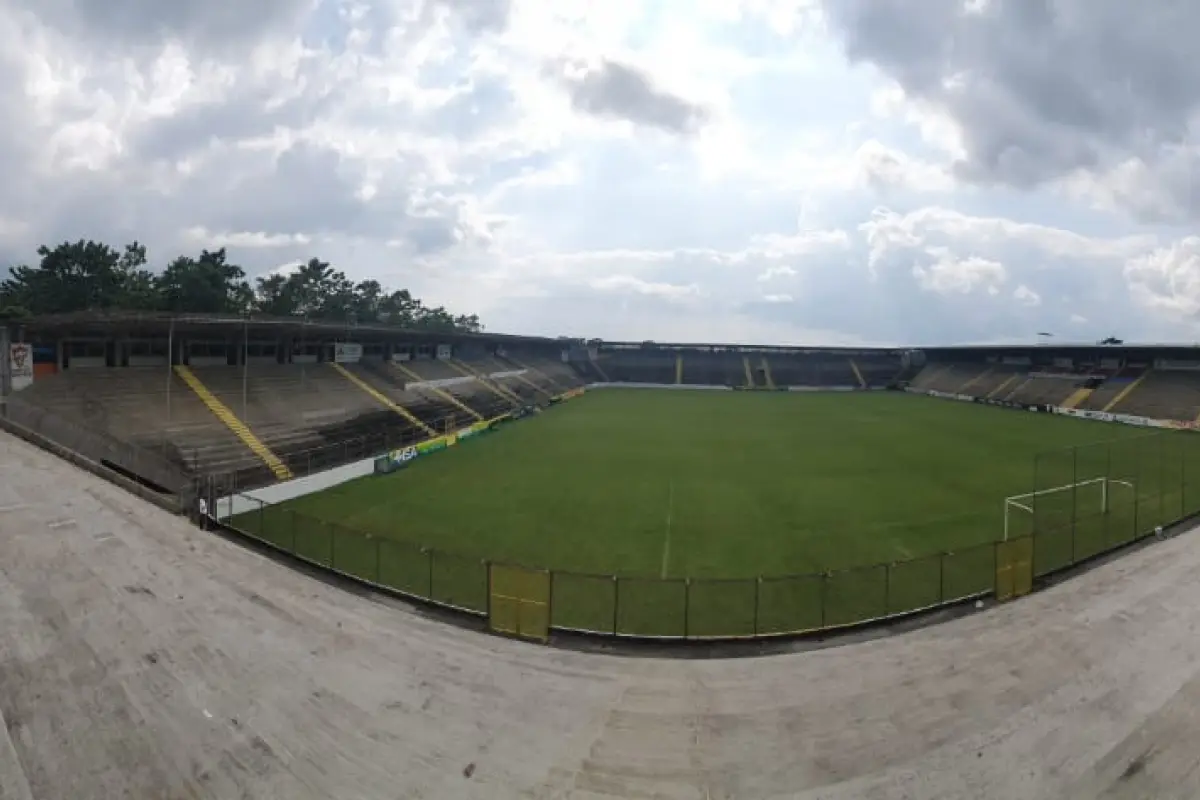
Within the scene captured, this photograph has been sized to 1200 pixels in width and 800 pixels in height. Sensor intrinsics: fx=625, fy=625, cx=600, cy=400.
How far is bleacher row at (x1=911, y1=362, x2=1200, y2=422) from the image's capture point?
167 feet

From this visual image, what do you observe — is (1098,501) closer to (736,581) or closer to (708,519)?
(708,519)

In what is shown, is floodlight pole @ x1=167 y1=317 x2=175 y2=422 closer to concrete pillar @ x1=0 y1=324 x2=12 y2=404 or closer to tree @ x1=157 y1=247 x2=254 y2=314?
concrete pillar @ x1=0 y1=324 x2=12 y2=404

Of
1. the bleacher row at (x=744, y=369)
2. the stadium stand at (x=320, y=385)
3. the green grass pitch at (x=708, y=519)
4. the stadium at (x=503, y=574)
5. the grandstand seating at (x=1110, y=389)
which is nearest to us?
the stadium at (x=503, y=574)

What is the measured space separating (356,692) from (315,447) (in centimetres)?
2274

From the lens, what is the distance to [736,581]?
12594mm

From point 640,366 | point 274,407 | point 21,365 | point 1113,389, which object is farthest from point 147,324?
point 640,366

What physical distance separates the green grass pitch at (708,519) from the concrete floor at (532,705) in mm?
2072

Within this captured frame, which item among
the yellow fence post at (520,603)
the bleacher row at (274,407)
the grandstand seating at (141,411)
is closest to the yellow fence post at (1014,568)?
the yellow fence post at (520,603)

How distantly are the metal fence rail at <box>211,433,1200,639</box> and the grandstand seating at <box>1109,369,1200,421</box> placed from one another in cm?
3523

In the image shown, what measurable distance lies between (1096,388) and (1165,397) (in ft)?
28.2

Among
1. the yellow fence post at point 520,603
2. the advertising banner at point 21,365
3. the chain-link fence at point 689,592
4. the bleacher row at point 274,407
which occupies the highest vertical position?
the advertising banner at point 21,365

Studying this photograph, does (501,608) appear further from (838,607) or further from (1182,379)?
(1182,379)

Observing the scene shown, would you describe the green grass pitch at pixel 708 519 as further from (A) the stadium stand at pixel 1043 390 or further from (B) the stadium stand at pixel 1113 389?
(A) the stadium stand at pixel 1043 390

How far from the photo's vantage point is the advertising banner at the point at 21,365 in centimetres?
2617
